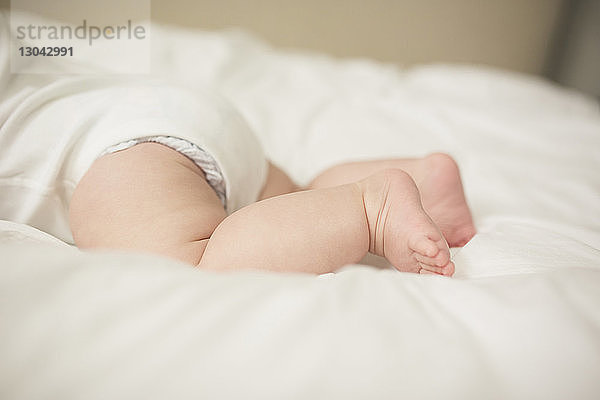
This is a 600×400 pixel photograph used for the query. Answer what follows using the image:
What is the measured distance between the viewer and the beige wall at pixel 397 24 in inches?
72.7

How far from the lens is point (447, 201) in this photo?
0.73m

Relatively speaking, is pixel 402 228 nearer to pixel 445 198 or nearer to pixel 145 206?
pixel 445 198

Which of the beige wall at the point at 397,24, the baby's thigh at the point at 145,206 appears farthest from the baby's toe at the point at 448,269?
the beige wall at the point at 397,24

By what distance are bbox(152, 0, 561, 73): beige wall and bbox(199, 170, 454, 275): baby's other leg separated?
1.41 metres

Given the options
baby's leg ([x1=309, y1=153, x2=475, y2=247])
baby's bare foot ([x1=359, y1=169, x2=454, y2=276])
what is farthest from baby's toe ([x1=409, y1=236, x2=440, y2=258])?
baby's leg ([x1=309, y1=153, x2=475, y2=247])

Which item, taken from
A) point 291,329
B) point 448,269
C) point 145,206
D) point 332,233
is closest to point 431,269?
point 448,269

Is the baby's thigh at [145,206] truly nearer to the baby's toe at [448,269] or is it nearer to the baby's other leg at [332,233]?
the baby's other leg at [332,233]

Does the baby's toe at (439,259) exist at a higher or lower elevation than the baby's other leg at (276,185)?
higher

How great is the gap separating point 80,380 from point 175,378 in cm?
7

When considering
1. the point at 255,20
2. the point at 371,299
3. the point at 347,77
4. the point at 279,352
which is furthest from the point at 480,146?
the point at 255,20

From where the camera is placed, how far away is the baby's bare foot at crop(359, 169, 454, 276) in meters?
0.55

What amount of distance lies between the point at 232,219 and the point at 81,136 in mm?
273

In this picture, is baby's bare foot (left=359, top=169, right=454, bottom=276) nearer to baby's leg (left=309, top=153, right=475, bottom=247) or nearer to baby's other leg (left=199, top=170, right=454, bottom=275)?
baby's other leg (left=199, top=170, right=454, bottom=275)

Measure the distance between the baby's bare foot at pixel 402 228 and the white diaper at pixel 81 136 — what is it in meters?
0.22
